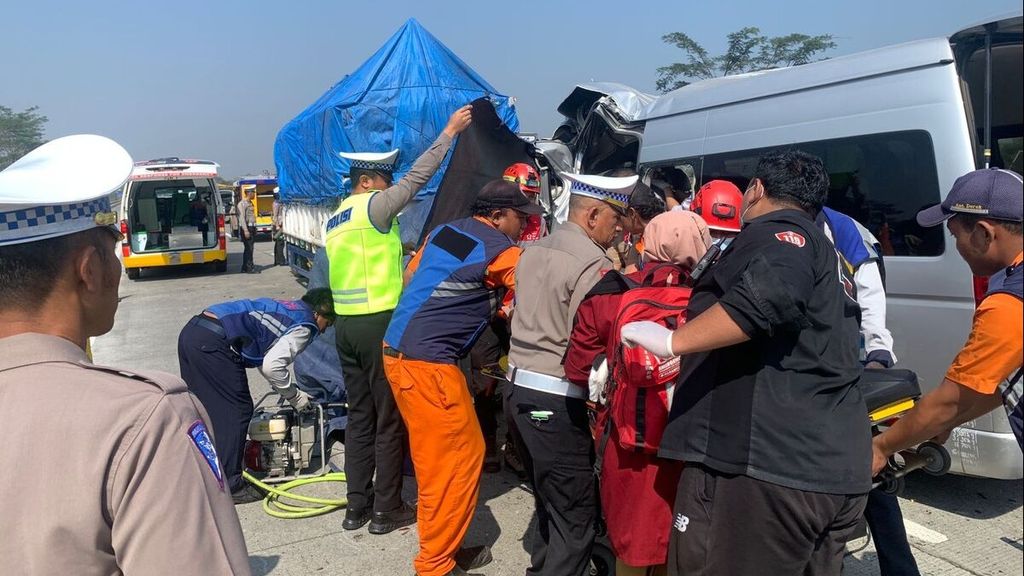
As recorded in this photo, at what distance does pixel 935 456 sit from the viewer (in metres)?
2.57

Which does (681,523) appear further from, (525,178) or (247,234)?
(247,234)

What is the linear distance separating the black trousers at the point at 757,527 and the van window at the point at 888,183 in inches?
91.7

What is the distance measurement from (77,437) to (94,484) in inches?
3.1

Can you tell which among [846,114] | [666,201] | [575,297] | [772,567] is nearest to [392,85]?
[666,201]

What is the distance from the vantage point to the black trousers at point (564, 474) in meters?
2.96

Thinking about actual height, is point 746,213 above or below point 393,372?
above

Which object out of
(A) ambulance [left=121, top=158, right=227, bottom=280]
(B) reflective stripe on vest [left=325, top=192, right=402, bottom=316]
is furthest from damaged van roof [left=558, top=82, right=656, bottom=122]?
(A) ambulance [left=121, top=158, right=227, bottom=280]

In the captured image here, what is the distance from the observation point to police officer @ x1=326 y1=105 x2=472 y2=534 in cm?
403

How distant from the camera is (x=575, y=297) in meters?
2.92

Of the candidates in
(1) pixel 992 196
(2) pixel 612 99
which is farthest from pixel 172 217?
(1) pixel 992 196

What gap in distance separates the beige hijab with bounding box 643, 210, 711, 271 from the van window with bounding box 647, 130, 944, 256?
5.89 feet

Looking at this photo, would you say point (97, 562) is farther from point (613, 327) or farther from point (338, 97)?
point (338, 97)

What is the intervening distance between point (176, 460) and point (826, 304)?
175cm

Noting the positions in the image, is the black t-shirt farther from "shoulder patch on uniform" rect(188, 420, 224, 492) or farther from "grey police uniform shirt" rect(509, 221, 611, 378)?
"shoulder patch on uniform" rect(188, 420, 224, 492)
